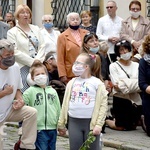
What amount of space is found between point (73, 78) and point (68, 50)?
8.27 ft

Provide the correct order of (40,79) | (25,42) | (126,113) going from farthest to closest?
(126,113) → (25,42) → (40,79)

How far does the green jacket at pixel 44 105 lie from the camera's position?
8445 mm

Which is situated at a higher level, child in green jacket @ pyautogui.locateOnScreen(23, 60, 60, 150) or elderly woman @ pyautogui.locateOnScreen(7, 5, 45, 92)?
elderly woman @ pyautogui.locateOnScreen(7, 5, 45, 92)

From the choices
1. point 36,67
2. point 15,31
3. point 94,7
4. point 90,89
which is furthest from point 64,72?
point 94,7

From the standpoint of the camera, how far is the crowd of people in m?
7.96

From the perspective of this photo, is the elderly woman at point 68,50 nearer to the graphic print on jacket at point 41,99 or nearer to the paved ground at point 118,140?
the paved ground at point 118,140

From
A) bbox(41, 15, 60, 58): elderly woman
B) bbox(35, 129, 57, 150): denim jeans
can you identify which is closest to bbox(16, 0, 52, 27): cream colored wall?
bbox(41, 15, 60, 58): elderly woman

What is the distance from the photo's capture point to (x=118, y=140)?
33.3ft

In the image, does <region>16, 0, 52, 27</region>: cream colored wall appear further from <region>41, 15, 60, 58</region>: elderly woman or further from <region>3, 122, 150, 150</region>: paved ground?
<region>3, 122, 150, 150</region>: paved ground

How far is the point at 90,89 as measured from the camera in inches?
312

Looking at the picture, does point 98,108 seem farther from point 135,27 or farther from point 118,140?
point 135,27

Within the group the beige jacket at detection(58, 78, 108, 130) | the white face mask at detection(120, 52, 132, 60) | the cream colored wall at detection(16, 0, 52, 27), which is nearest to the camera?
the beige jacket at detection(58, 78, 108, 130)

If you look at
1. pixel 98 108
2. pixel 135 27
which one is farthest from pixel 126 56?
pixel 98 108

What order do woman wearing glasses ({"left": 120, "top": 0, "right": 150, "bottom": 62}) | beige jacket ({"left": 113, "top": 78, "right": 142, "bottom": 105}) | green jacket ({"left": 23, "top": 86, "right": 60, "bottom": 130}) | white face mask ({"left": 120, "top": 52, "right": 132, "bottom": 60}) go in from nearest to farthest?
green jacket ({"left": 23, "top": 86, "right": 60, "bottom": 130}), beige jacket ({"left": 113, "top": 78, "right": 142, "bottom": 105}), white face mask ({"left": 120, "top": 52, "right": 132, "bottom": 60}), woman wearing glasses ({"left": 120, "top": 0, "right": 150, "bottom": 62})
